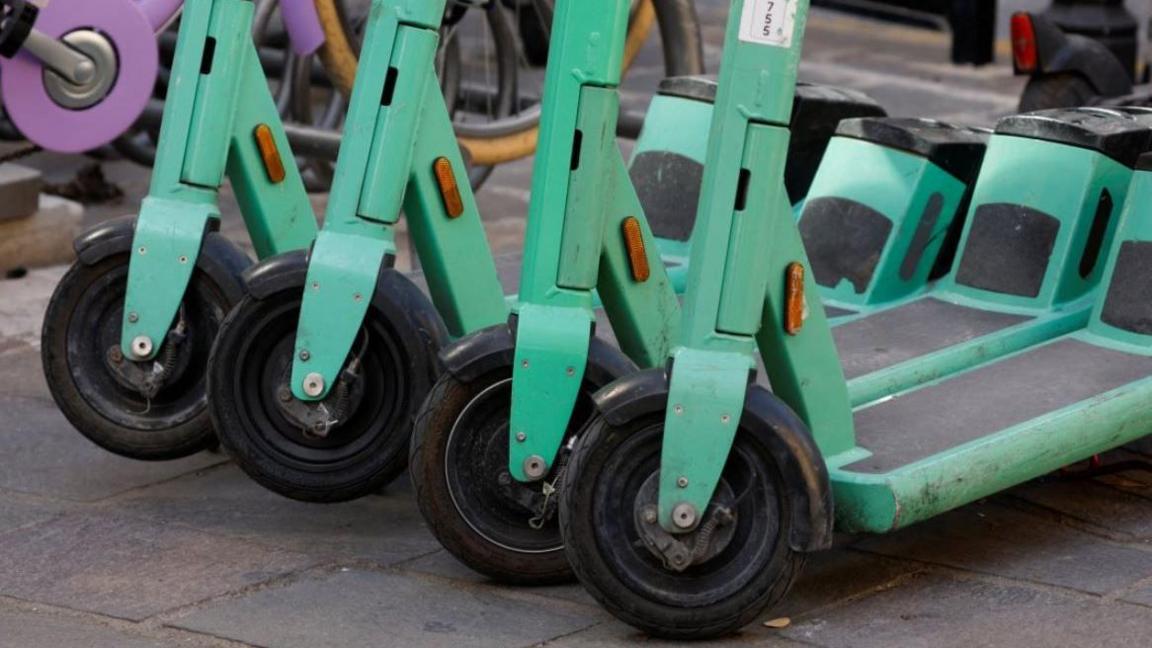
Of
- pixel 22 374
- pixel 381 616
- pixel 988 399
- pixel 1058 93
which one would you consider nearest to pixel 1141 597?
pixel 988 399

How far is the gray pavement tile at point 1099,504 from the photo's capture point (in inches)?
167

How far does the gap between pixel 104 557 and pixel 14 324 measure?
1.84 meters

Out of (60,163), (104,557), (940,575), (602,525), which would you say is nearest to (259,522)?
(104,557)

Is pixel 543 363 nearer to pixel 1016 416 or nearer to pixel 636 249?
pixel 636 249

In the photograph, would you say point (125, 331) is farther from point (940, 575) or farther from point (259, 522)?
point (940, 575)

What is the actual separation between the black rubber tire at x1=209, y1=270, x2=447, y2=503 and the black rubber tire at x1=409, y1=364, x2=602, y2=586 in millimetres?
221

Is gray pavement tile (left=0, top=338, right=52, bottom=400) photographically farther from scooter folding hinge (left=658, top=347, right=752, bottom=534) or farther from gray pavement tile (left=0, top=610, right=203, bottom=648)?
scooter folding hinge (left=658, top=347, right=752, bottom=534)

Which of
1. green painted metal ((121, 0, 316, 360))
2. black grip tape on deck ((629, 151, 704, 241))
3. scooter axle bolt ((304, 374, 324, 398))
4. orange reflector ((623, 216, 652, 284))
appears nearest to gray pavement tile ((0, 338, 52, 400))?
green painted metal ((121, 0, 316, 360))

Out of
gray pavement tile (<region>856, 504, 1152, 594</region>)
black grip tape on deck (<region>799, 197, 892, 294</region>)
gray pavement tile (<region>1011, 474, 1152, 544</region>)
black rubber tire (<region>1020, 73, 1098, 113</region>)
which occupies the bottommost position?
gray pavement tile (<region>856, 504, 1152, 594</region>)

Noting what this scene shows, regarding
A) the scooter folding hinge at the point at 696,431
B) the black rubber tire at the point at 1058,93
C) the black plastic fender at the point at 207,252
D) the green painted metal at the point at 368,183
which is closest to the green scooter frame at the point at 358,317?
the green painted metal at the point at 368,183

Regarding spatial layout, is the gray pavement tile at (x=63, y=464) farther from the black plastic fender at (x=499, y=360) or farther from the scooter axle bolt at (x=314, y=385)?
the black plastic fender at (x=499, y=360)

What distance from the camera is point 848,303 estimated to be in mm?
4891

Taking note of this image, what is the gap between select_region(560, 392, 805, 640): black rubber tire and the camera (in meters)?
3.52

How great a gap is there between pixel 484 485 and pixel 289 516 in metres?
0.63
